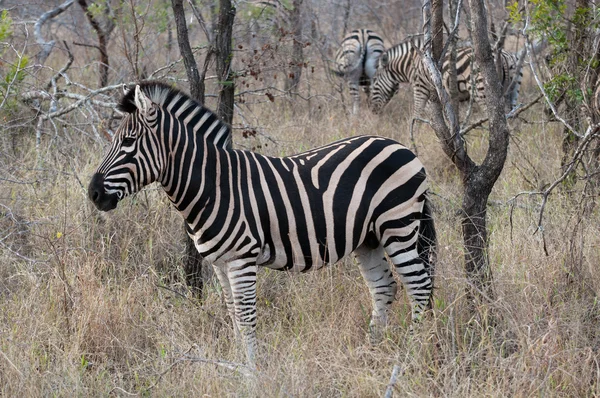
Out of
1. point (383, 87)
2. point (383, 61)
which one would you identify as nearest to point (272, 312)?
point (383, 87)

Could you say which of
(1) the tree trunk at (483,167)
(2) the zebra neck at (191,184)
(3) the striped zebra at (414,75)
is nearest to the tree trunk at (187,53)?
(2) the zebra neck at (191,184)

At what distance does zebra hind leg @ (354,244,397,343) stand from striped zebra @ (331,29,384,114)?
7365 millimetres

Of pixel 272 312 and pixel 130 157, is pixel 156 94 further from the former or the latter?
pixel 272 312

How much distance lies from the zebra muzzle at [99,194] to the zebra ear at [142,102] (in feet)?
1.46

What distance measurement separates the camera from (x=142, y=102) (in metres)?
4.16

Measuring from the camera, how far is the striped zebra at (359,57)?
1212 centimetres

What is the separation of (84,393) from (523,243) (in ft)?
10.2

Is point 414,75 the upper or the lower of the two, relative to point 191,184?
upper

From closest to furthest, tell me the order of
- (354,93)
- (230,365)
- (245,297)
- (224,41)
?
(230,365)
(245,297)
(224,41)
(354,93)

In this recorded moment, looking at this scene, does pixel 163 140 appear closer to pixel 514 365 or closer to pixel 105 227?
pixel 105 227

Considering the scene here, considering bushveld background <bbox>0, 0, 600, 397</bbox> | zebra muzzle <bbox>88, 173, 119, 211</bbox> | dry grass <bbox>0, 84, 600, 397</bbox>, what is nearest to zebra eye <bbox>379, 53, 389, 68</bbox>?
bushveld background <bbox>0, 0, 600, 397</bbox>

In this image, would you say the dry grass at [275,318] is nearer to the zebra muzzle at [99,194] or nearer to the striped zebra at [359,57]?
the zebra muzzle at [99,194]

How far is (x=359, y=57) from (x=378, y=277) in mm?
8070

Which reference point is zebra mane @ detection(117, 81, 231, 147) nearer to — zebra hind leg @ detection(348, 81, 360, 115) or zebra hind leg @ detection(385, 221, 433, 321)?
zebra hind leg @ detection(385, 221, 433, 321)
